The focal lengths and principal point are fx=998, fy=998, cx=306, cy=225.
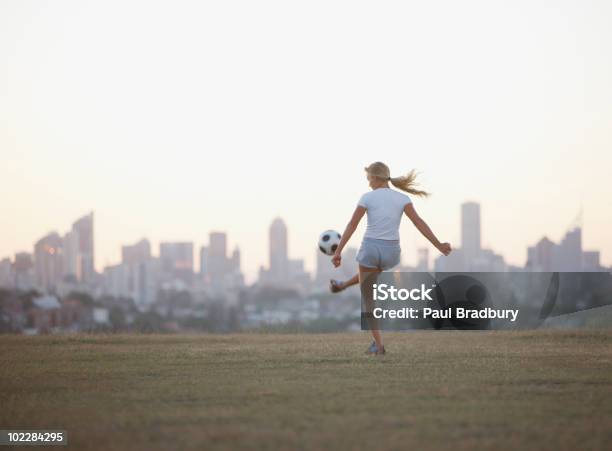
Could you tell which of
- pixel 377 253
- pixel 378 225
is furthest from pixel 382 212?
pixel 377 253

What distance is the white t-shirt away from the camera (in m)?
12.6

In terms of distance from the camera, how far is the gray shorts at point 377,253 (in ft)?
41.2

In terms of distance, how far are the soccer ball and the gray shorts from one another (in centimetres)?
147

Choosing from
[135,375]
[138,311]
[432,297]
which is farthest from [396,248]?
[138,311]

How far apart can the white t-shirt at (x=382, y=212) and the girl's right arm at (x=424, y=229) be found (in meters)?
0.20

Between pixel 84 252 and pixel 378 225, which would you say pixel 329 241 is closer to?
pixel 378 225

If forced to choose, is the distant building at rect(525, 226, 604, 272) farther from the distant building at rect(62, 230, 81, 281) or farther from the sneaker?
the distant building at rect(62, 230, 81, 281)

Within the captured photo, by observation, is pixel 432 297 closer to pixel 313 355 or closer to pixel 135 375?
pixel 313 355

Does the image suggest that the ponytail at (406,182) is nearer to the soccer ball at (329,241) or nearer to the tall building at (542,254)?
the soccer ball at (329,241)

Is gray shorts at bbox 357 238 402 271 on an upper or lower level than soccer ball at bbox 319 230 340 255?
lower

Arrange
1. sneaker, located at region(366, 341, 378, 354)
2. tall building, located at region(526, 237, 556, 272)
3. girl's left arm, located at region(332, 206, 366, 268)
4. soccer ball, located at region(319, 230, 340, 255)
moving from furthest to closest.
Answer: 1. tall building, located at region(526, 237, 556, 272)
2. soccer ball, located at region(319, 230, 340, 255)
3. girl's left arm, located at region(332, 206, 366, 268)
4. sneaker, located at region(366, 341, 378, 354)

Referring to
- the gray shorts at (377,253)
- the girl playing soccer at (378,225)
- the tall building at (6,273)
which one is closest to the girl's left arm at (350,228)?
the girl playing soccer at (378,225)

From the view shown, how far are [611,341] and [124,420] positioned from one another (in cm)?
978

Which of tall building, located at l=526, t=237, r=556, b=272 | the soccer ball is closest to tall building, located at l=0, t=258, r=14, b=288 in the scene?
tall building, located at l=526, t=237, r=556, b=272
